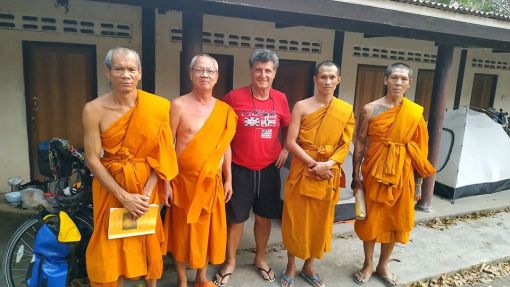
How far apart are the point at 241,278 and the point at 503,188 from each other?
541 centimetres

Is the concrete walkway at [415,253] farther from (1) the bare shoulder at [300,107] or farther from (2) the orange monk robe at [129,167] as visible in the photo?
(1) the bare shoulder at [300,107]

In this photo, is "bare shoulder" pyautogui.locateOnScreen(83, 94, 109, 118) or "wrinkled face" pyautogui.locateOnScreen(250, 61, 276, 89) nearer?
"bare shoulder" pyautogui.locateOnScreen(83, 94, 109, 118)

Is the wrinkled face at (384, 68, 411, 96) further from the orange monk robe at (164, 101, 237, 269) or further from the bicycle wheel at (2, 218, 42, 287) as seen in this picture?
the bicycle wheel at (2, 218, 42, 287)

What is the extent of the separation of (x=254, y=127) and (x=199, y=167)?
0.54 metres

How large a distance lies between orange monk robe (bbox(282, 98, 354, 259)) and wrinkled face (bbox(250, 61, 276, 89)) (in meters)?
0.40

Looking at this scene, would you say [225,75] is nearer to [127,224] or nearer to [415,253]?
[415,253]

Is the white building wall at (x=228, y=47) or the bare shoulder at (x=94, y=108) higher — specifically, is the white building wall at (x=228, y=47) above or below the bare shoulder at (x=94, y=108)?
above

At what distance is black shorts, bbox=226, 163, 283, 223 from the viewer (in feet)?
9.44

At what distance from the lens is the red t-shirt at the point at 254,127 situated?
2773mm

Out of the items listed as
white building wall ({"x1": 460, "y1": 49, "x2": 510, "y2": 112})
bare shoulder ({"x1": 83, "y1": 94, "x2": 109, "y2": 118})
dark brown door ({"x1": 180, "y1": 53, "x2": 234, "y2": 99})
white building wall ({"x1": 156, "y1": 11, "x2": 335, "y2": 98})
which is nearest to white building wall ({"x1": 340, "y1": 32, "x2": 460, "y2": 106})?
white building wall ({"x1": 156, "y1": 11, "x2": 335, "y2": 98})

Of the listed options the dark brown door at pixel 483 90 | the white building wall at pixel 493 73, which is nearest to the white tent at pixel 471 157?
the white building wall at pixel 493 73

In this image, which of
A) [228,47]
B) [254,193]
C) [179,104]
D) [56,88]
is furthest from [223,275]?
[228,47]

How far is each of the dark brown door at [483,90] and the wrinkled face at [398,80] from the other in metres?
7.18

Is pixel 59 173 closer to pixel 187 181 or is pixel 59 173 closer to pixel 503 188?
pixel 187 181
